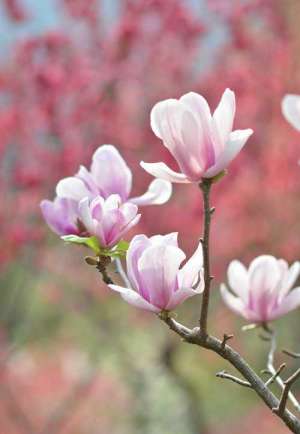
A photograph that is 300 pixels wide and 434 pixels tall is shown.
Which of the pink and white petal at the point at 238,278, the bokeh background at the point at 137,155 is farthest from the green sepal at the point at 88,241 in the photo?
the bokeh background at the point at 137,155

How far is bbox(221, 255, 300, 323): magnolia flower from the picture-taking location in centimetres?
94

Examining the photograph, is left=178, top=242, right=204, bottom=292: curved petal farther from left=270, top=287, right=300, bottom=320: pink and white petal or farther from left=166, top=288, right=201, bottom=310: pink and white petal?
left=270, top=287, right=300, bottom=320: pink and white petal

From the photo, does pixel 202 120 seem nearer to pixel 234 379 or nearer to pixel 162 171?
pixel 162 171

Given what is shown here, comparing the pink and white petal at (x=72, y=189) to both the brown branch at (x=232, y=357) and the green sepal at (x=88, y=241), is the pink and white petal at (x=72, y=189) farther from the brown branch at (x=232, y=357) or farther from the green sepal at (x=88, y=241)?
the brown branch at (x=232, y=357)

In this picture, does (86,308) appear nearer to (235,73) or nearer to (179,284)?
(235,73)

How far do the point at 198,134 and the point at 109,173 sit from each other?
0.19m

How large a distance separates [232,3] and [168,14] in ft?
2.28

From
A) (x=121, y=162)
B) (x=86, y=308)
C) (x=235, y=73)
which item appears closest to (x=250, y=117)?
(x=235, y=73)

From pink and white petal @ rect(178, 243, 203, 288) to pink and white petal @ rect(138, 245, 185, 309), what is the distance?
0.02 meters

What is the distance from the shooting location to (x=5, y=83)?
12.7 feet

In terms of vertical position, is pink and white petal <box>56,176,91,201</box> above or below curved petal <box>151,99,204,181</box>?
below

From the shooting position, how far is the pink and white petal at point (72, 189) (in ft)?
2.83

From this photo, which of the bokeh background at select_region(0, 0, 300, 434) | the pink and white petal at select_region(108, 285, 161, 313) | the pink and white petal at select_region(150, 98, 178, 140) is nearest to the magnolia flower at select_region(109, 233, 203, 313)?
the pink and white petal at select_region(108, 285, 161, 313)

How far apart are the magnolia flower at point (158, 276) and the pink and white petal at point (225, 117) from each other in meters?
0.12
